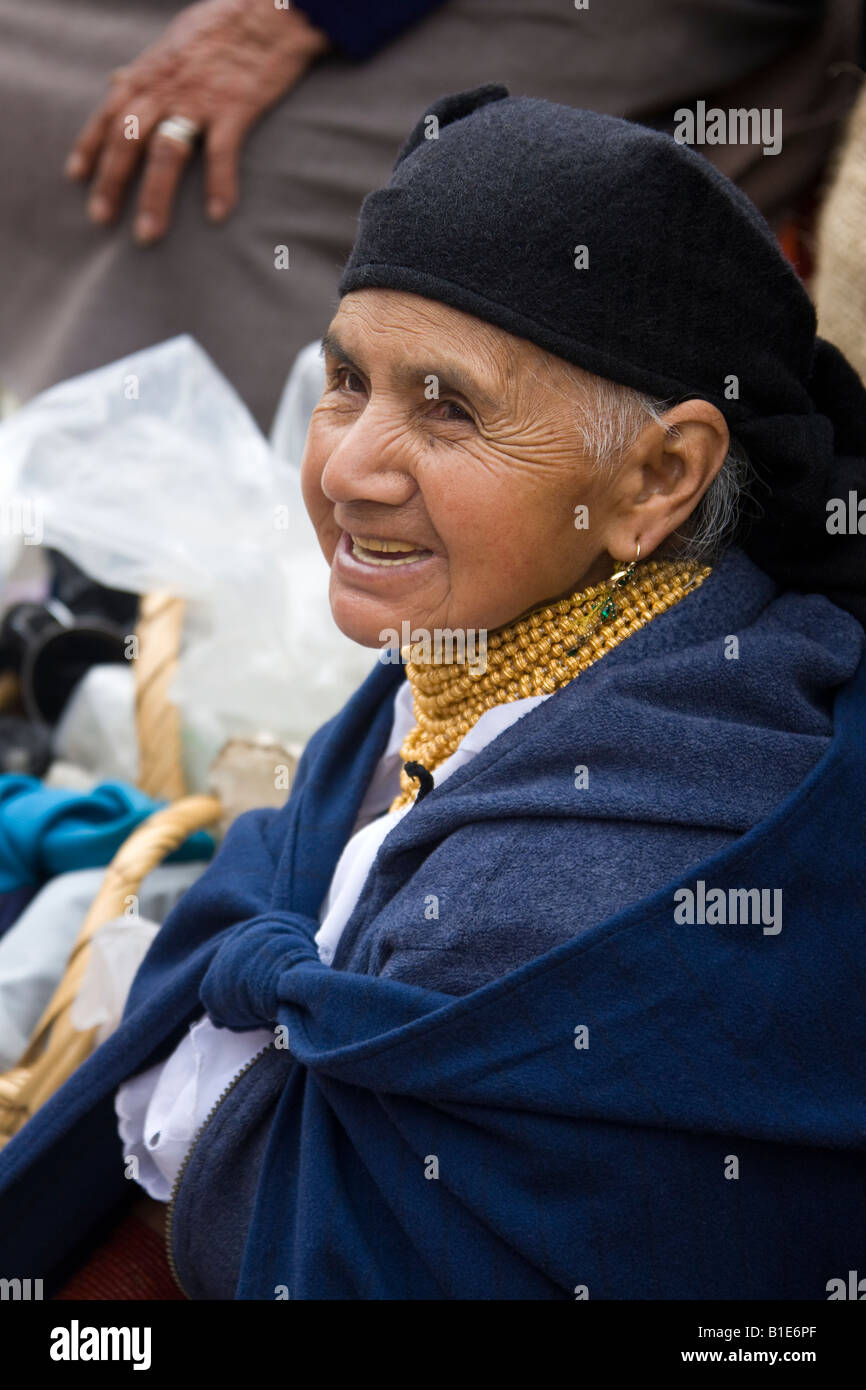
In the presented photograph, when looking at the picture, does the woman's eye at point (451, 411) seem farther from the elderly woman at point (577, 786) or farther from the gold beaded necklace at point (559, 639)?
the gold beaded necklace at point (559, 639)

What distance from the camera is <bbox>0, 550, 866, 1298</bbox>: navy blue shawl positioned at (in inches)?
48.2

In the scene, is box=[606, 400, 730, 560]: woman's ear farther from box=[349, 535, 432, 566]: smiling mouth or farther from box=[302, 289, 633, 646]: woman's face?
box=[349, 535, 432, 566]: smiling mouth

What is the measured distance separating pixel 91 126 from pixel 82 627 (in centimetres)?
125

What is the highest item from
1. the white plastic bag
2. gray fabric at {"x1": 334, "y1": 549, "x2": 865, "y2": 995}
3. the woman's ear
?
the white plastic bag

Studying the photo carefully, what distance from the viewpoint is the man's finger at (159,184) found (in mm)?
2912

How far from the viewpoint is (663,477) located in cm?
139

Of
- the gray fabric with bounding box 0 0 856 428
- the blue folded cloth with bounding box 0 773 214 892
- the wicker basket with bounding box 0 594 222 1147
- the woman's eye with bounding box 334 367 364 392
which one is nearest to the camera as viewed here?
the woman's eye with bounding box 334 367 364 392

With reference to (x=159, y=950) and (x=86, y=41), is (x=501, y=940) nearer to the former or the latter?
(x=159, y=950)

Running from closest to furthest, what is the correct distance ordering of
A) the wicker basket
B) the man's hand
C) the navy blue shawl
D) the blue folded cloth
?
the navy blue shawl, the wicker basket, the blue folded cloth, the man's hand

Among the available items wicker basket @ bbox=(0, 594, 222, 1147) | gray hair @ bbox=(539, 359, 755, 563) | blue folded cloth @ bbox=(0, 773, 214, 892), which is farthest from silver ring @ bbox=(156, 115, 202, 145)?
gray hair @ bbox=(539, 359, 755, 563)

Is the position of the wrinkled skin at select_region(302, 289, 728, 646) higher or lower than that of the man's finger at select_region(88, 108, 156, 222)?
lower

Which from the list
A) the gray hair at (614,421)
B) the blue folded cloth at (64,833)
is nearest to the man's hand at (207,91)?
the blue folded cloth at (64,833)

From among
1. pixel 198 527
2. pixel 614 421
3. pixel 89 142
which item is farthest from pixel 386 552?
pixel 89 142

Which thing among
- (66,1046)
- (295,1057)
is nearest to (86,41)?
(66,1046)
